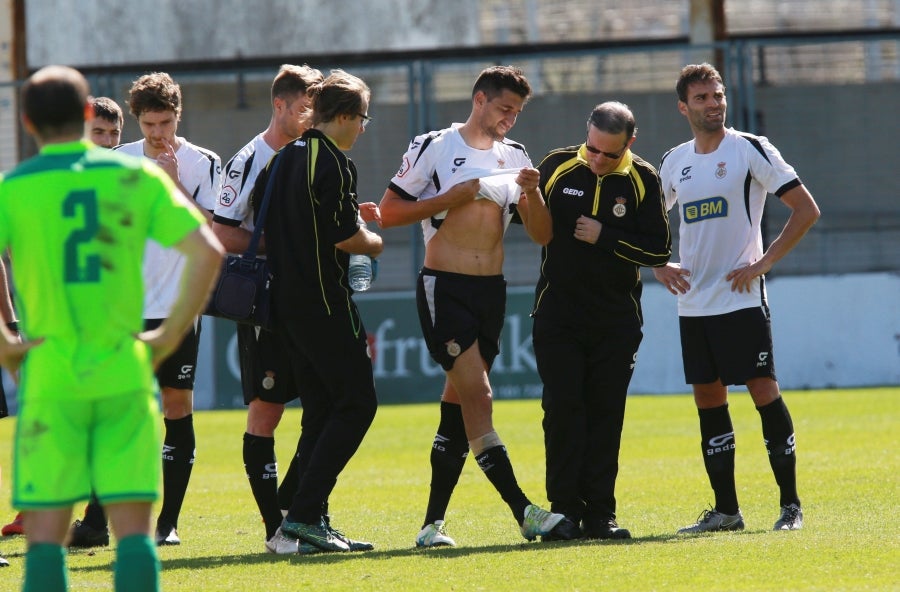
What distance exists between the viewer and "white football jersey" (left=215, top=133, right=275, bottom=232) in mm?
6946

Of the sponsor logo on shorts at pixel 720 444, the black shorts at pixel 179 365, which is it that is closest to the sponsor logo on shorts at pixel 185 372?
the black shorts at pixel 179 365

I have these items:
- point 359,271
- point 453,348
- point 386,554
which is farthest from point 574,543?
→ point 359,271

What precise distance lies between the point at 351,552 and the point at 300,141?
199 centimetres

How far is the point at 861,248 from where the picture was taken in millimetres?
20953

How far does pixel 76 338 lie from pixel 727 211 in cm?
443

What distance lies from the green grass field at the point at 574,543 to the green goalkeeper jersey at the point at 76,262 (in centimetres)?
189

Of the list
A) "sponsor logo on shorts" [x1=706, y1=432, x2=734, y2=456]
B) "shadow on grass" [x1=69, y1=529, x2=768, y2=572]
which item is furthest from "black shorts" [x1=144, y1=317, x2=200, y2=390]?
"sponsor logo on shorts" [x1=706, y1=432, x2=734, y2=456]

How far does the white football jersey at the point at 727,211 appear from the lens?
7.55m

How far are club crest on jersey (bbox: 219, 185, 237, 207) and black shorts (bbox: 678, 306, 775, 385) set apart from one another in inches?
101

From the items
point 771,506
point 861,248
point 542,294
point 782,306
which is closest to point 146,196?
point 542,294

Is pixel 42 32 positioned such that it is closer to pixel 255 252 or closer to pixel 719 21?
pixel 719 21

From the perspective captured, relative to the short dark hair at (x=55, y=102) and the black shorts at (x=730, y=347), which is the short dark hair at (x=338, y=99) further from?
the short dark hair at (x=55, y=102)

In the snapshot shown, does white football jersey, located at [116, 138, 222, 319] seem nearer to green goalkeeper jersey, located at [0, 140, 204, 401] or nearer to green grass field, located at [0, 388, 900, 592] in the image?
green grass field, located at [0, 388, 900, 592]

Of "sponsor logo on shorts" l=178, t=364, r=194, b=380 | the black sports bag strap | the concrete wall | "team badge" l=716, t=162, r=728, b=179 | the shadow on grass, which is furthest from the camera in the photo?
the concrete wall
